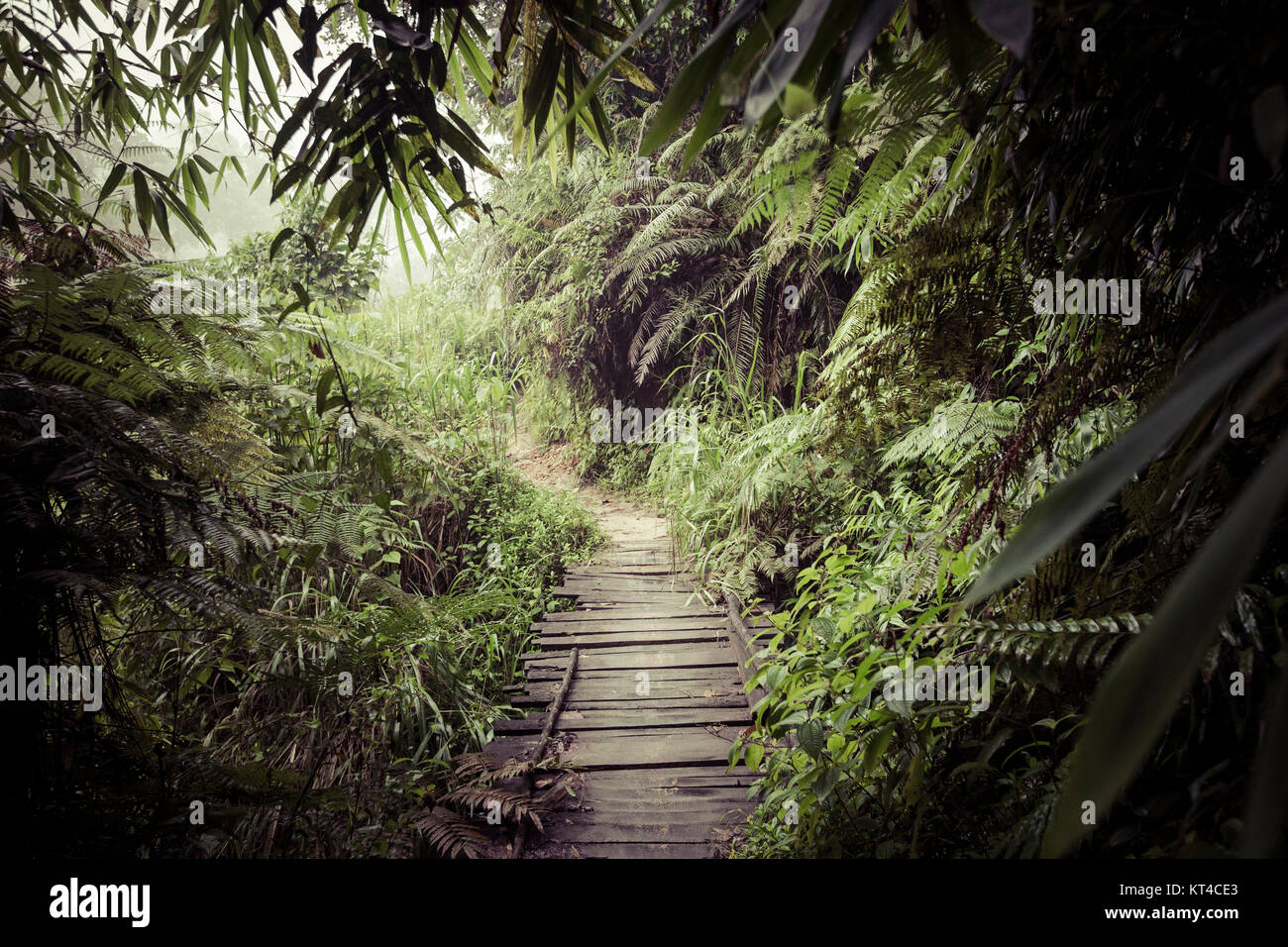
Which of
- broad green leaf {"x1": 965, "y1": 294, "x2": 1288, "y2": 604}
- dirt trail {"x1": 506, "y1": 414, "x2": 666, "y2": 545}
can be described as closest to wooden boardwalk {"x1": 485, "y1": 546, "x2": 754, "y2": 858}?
dirt trail {"x1": 506, "y1": 414, "x2": 666, "y2": 545}

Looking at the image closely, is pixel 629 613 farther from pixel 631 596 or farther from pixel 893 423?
pixel 893 423

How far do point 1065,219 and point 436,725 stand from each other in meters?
2.78

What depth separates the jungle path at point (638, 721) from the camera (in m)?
1.99

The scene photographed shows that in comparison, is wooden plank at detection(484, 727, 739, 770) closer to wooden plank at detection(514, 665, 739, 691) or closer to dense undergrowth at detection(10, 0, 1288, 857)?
dense undergrowth at detection(10, 0, 1288, 857)

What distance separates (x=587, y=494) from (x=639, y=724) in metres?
4.56

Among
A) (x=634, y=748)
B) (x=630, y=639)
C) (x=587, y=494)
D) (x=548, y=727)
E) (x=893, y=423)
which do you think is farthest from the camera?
(x=587, y=494)

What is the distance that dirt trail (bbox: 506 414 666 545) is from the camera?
18.3 ft

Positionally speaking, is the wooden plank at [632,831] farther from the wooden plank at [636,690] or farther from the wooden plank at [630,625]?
the wooden plank at [630,625]

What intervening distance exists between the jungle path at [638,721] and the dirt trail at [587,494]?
4.29 ft

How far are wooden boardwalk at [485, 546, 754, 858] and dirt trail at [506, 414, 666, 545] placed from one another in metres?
1.51

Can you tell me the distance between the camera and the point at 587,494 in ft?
23.0

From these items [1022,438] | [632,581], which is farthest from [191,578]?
[632,581]
